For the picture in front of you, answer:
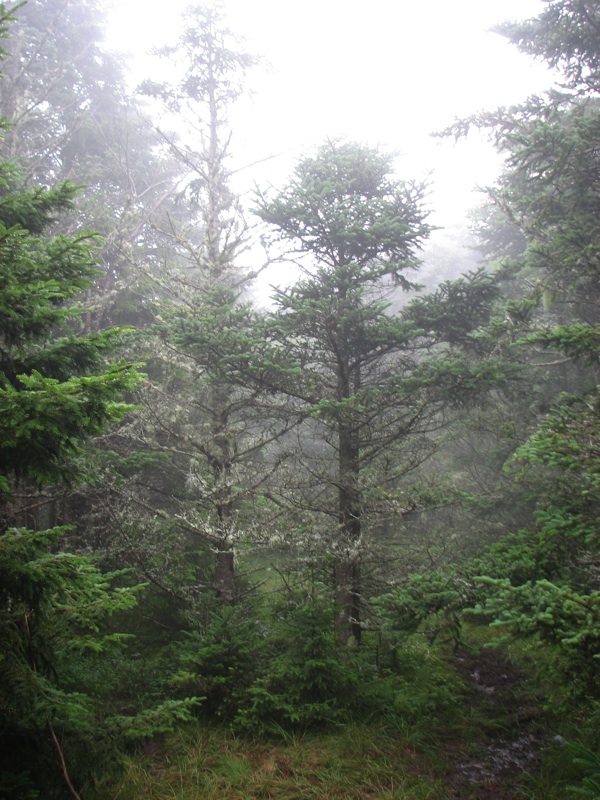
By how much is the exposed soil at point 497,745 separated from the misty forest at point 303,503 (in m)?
0.05

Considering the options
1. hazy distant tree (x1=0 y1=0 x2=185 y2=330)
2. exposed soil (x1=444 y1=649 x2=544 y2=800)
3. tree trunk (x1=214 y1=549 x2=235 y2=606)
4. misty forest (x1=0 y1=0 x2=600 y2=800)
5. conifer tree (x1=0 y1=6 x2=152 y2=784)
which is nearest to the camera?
conifer tree (x1=0 y1=6 x2=152 y2=784)

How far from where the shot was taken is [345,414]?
8.39 metres

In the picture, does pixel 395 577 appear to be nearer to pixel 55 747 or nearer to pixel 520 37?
pixel 55 747

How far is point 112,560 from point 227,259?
7095 millimetres

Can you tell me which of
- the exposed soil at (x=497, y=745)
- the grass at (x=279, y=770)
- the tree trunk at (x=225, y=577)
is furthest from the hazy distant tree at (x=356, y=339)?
the exposed soil at (x=497, y=745)

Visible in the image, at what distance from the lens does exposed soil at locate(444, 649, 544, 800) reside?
542cm

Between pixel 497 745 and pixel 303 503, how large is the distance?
15.5 ft

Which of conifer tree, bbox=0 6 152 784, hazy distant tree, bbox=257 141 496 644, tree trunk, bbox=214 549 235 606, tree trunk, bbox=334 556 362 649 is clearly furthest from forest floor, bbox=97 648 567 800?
tree trunk, bbox=214 549 235 606

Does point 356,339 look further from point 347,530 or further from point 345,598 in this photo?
point 345,598

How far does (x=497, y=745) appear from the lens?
6371 mm

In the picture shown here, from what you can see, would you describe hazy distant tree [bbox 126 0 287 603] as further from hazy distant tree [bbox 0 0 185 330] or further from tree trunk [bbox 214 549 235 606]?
hazy distant tree [bbox 0 0 185 330]

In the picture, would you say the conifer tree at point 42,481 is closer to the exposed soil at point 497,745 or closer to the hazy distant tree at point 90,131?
the exposed soil at point 497,745

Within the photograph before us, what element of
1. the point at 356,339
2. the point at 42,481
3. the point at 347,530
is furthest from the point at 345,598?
the point at 42,481

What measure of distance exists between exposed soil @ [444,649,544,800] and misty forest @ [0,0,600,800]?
5 centimetres
